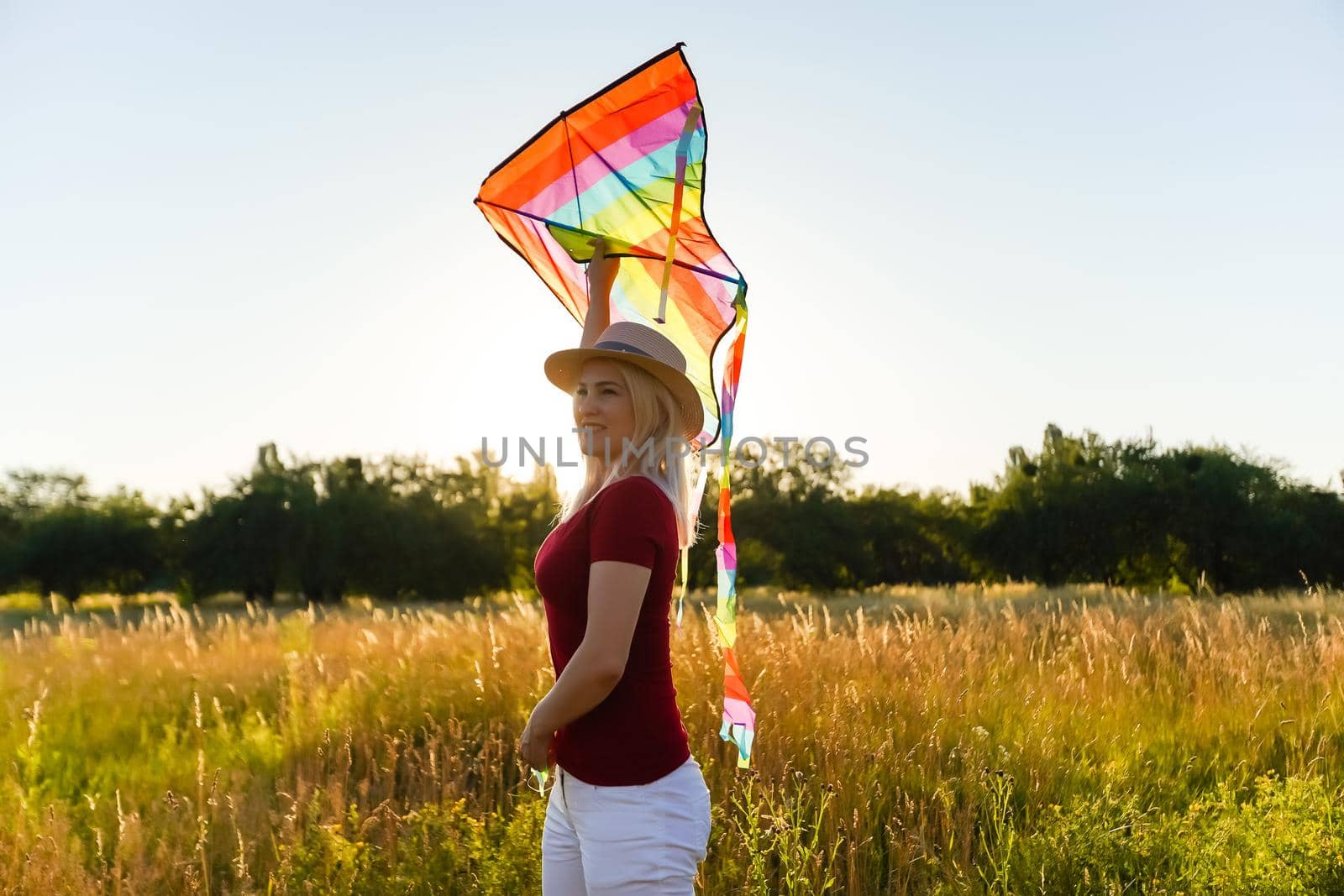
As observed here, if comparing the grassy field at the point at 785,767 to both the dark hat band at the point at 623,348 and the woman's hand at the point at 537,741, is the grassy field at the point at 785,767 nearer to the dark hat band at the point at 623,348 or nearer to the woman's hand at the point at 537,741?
the woman's hand at the point at 537,741

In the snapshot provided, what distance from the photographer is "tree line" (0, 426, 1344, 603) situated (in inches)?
1272

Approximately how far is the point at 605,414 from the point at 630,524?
36cm

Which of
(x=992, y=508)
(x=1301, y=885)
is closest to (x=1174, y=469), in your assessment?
(x=992, y=508)

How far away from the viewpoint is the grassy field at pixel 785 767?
11.6 ft

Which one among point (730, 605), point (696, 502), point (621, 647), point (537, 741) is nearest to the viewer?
point (621, 647)

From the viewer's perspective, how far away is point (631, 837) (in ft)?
6.55

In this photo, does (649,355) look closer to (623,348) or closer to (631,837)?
(623,348)

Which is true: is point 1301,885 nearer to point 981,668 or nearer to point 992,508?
point 981,668

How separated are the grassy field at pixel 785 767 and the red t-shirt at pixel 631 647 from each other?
1266 mm

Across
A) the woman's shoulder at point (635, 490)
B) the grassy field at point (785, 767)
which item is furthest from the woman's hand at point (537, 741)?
the grassy field at point (785, 767)

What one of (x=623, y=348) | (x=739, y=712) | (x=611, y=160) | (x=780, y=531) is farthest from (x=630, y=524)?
(x=780, y=531)

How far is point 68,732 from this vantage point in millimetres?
6496

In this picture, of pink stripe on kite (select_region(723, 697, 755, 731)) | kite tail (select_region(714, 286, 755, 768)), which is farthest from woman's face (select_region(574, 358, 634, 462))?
pink stripe on kite (select_region(723, 697, 755, 731))

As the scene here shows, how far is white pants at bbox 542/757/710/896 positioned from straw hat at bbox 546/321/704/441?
0.89m
